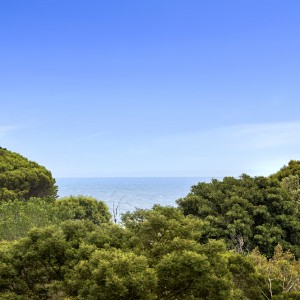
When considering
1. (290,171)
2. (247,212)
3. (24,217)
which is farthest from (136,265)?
(290,171)

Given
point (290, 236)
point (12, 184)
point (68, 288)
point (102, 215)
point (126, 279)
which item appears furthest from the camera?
point (102, 215)

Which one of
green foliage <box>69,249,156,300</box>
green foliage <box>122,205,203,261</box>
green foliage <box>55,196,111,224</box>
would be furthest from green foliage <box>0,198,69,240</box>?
green foliage <box>69,249,156,300</box>

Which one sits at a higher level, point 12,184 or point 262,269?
point 12,184

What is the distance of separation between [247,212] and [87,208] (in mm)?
21577

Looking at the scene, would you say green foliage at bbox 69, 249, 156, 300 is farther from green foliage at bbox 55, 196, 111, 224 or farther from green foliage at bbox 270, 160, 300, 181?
green foliage at bbox 270, 160, 300, 181

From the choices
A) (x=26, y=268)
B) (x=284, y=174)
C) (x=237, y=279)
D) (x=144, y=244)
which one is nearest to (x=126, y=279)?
(x=144, y=244)

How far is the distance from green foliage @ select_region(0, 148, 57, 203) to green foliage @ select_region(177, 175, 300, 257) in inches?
770

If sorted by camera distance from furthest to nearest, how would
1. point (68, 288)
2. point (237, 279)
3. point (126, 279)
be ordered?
point (237, 279), point (68, 288), point (126, 279)

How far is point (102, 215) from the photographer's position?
42.6 m

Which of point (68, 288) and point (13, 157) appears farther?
point (13, 157)

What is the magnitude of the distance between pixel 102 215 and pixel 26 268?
30197 millimetres

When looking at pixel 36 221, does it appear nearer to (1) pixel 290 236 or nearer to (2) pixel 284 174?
(1) pixel 290 236

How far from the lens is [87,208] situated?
40.8 m

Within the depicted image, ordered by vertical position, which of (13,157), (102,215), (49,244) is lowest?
(102,215)
